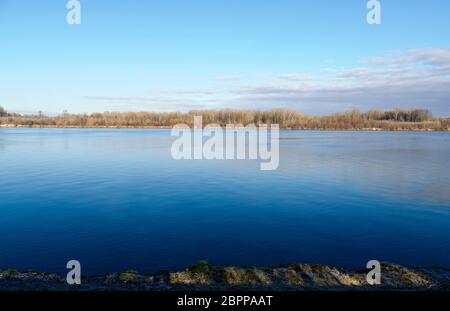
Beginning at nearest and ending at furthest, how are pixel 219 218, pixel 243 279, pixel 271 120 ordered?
pixel 243 279 < pixel 219 218 < pixel 271 120

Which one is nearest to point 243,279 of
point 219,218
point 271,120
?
point 219,218

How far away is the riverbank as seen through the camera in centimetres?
786

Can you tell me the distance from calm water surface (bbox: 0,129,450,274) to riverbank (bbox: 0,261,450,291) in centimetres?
106

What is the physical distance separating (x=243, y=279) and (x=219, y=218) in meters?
6.12

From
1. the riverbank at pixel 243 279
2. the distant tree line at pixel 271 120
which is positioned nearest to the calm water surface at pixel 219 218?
the riverbank at pixel 243 279

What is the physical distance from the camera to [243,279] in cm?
839

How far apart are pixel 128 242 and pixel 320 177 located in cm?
1579

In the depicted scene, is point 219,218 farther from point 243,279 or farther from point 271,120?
point 271,120

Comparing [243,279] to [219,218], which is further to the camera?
[219,218]

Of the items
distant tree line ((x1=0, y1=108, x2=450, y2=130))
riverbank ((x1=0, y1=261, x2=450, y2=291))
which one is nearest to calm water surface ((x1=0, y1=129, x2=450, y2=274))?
riverbank ((x1=0, y1=261, x2=450, y2=291))
